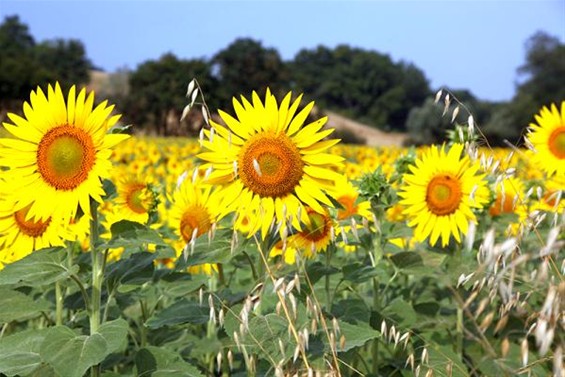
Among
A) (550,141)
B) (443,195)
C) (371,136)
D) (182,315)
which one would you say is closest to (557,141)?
(550,141)

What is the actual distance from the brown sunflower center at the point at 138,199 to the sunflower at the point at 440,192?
1196 mm

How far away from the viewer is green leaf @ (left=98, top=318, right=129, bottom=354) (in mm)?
2363

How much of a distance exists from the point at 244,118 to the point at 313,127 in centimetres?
23

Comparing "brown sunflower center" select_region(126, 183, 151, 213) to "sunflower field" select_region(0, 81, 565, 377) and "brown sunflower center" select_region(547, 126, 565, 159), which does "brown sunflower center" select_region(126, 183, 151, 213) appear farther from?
"brown sunflower center" select_region(547, 126, 565, 159)

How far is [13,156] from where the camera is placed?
2.61 m

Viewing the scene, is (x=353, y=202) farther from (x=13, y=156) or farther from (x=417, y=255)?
(x=13, y=156)

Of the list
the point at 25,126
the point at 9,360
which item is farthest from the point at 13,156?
the point at 9,360

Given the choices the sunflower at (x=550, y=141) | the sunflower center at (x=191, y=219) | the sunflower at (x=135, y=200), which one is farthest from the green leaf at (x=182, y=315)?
the sunflower at (x=550, y=141)

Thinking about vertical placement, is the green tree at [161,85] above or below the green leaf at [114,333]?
above

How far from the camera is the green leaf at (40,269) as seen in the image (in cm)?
247

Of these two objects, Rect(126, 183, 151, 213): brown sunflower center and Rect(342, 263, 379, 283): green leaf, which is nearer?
Rect(342, 263, 379, 283): green leaf

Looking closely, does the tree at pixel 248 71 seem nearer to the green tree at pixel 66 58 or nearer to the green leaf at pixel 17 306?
the green tree at pixel 66 58

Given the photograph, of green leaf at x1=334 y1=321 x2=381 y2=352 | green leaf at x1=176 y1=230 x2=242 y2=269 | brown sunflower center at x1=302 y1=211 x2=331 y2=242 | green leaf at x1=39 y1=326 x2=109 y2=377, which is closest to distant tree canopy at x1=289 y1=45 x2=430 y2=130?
brown sunflower center at x1=302 y1=211 x2=331 y2=242

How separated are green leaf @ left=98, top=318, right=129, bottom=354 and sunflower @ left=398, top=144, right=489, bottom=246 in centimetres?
170
